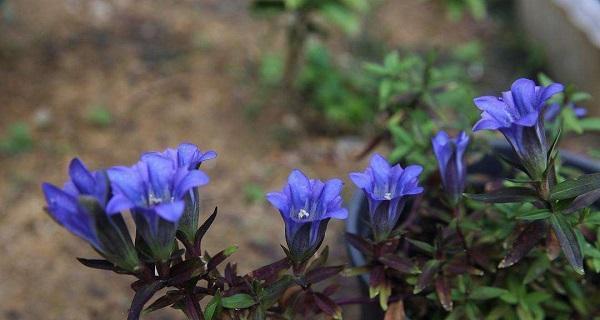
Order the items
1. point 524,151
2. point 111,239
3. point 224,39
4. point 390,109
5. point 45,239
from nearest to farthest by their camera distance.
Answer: point 111,239 → point 524,151 → point 390,109 → point 45,239 → point 224,39

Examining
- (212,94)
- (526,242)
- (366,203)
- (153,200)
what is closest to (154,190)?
(153,200)

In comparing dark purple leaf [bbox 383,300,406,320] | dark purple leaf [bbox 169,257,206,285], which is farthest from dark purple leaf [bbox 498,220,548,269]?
dark purple leaf [bbox 169,257,206,285]

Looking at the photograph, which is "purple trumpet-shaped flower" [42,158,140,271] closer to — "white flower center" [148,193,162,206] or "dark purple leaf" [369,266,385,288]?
"white flower center" [148,193,162,206]

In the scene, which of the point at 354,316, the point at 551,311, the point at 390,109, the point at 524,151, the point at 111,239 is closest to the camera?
the point at 111,239

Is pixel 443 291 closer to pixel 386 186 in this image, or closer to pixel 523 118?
pixel 386 186

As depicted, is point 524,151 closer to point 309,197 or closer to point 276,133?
point 309,197

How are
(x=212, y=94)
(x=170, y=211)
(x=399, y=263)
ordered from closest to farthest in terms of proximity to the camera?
(x=170, y=211) → (x=399, y=263) → (x=212, y=94)

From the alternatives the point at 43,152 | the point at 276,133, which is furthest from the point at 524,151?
the point at 43,152
